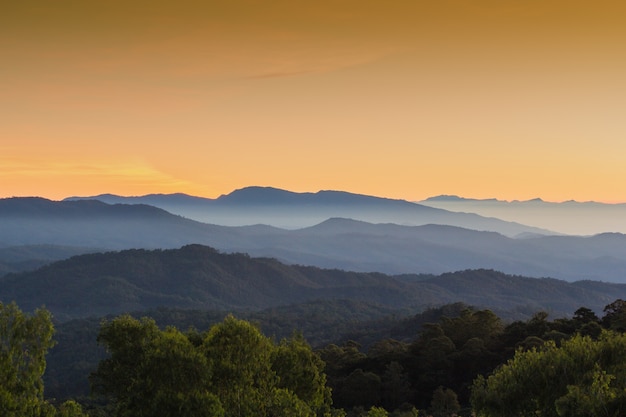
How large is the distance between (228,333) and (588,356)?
17041 mm

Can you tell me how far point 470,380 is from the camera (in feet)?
229

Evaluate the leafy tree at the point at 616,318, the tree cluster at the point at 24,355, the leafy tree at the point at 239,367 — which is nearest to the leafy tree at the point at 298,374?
the leafy tree at the point at 239,367

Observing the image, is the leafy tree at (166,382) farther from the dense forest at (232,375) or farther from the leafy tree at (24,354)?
the leafy tree at (24,354)

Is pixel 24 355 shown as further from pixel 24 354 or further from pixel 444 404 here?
pixel 444 404

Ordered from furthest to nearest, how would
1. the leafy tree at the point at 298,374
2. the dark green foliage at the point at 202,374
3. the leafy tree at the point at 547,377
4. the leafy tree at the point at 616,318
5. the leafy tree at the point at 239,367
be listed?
the leafy tree at the point at 616,318
the leafy tree at the point at 298,374
the leafy tree at the point at 239,367
the dark green foliage at the point at 202,374
the leafy tree at the point at 547,377

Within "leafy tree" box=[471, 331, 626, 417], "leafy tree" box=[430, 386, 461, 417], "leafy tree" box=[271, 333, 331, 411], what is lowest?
"leafy tree" box=[430, 386, 461, 417]

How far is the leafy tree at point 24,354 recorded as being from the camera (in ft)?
95.7

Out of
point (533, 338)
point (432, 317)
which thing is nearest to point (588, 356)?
point (533, 338)

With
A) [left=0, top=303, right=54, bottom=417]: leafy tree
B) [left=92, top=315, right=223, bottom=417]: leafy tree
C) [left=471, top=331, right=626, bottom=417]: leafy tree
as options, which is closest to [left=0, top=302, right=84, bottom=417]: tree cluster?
[left=0, top=303, right=54, bottom=417]: leafy tree

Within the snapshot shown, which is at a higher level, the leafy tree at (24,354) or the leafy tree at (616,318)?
the leafy tree at (24,354)

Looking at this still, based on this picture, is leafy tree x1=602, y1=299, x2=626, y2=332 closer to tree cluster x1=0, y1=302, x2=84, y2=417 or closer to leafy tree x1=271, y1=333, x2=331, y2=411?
leafy tree x1=271, y1=333, x2=331, y2=411

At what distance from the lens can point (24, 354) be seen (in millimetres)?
30250

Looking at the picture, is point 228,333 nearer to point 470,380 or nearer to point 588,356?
point 588,356

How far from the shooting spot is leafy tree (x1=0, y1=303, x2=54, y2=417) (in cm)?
2916
